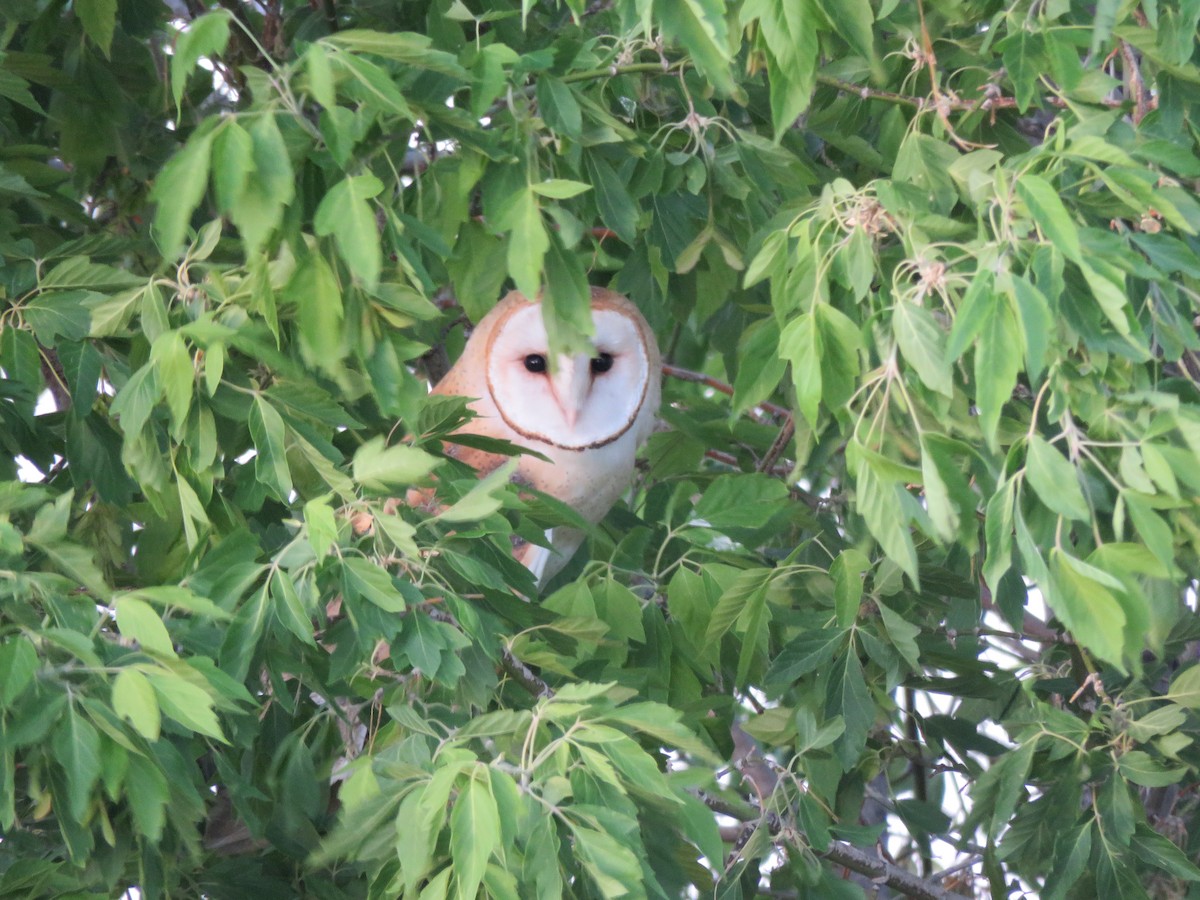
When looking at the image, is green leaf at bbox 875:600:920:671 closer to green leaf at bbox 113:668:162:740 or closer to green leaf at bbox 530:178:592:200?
green leaf at bbox 530:178:592:200

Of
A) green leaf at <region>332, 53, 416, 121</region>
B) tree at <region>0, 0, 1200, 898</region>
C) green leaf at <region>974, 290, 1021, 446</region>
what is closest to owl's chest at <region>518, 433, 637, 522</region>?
tree at <region>0, 0, 1200, 898</region>

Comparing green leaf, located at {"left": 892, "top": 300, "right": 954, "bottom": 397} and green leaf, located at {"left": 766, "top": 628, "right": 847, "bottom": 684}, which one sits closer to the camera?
green leaf, located at {"left": 892, "top": 300, "right": 954, "bottom": 397}

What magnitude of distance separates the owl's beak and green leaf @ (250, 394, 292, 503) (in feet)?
2.17

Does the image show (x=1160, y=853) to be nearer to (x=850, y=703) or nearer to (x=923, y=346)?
(x=850, y=703)

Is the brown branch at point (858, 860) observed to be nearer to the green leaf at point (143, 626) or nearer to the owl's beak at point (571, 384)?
the owl's beak at point (571, 384)

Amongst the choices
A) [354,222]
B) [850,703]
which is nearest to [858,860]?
[850,703]

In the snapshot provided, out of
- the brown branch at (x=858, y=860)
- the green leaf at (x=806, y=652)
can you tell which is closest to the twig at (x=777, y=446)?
the green leaf at (x=806, y=652)

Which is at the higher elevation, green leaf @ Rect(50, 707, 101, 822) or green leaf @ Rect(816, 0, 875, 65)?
green leaf @ Rect(816, 0, 875, 65)

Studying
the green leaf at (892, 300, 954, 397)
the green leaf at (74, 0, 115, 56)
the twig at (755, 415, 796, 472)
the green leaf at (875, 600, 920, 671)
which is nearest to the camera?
the green leaf at (892, 300, 954, 397)

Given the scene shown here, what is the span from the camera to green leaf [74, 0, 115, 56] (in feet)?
7.06

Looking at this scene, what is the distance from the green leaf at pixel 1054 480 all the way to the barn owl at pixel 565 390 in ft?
3.43

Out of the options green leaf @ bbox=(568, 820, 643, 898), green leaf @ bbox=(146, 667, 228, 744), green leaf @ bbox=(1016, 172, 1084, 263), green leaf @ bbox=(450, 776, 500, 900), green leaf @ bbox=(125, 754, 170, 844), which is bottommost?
green leaf @ bbox=(568, 820, 643, 898)

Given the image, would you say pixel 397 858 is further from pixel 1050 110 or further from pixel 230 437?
pixel 1050 110

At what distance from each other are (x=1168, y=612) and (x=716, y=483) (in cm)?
86
